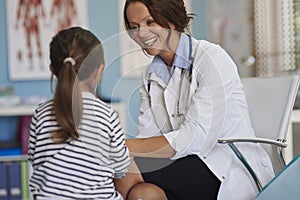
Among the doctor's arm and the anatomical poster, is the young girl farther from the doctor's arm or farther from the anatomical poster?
the anatomical poster

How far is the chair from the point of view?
4.46ft

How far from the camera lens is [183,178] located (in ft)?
4.11

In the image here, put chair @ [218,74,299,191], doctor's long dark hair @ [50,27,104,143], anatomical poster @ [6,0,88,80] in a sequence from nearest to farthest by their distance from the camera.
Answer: doctor's long dark hair @ [50,27,104,143], chair @ [218,74,299,191], anatomical poster @ [6,0,88,80]

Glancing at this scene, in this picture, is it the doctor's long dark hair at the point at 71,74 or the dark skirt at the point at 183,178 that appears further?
the dark skirt at the point at 183,178

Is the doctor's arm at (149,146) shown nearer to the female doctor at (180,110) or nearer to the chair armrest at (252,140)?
the female doctor at (180,110)

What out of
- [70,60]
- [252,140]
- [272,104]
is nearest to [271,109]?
[272,104]

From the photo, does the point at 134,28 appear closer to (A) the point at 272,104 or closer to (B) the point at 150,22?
(B) the point at 150,22

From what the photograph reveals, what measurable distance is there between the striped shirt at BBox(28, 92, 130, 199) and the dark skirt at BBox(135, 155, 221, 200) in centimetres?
11

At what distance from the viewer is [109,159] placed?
3.62 feet

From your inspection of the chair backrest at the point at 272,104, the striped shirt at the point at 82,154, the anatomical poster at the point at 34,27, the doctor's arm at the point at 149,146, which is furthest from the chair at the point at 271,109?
the anatomical poster at the point at 34,27

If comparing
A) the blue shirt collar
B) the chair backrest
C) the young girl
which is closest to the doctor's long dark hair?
the young girl

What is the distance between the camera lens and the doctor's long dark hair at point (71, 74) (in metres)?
1.07

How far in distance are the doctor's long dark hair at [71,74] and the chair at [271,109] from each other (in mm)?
390

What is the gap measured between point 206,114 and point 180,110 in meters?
0.06
